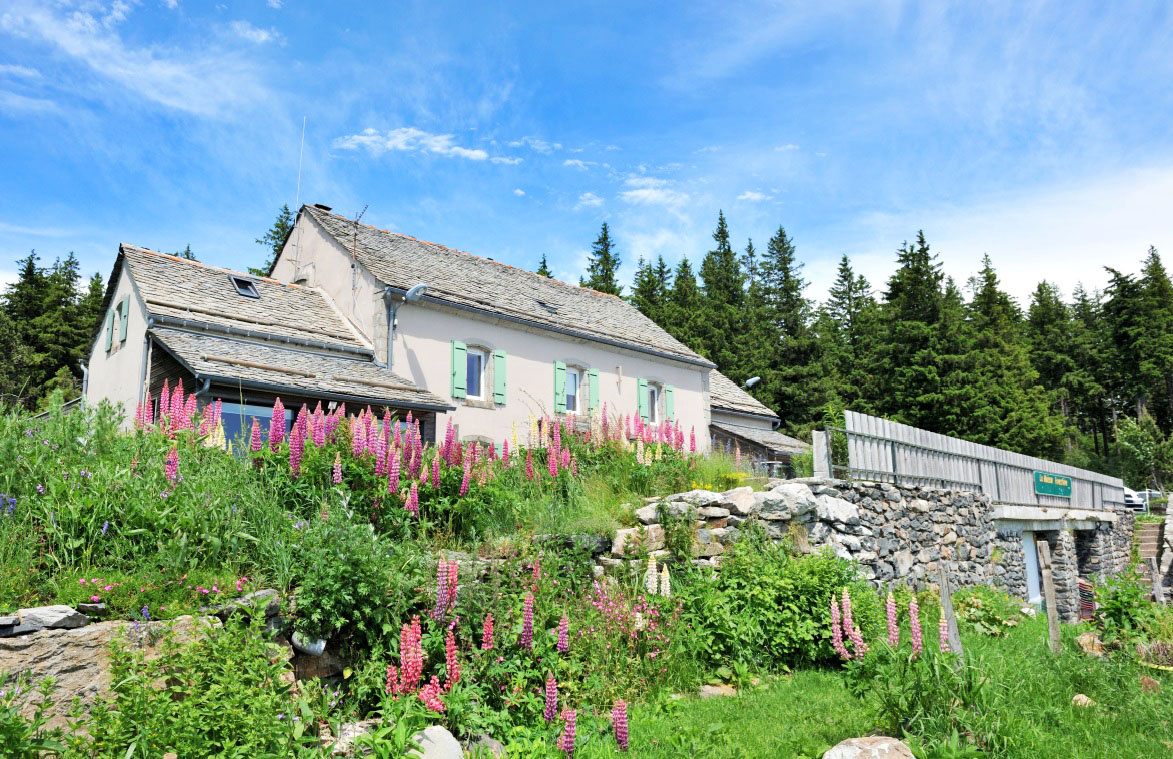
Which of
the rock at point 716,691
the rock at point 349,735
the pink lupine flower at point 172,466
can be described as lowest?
the rock at point 716,691

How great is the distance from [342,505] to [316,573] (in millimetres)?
806

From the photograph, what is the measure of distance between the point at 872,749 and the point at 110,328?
58.7 feet

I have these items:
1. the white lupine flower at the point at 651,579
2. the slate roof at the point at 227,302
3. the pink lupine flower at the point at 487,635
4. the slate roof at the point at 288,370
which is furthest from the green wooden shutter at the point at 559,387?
the pink lupine flower at the point at 487,635

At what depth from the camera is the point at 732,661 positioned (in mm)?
7117

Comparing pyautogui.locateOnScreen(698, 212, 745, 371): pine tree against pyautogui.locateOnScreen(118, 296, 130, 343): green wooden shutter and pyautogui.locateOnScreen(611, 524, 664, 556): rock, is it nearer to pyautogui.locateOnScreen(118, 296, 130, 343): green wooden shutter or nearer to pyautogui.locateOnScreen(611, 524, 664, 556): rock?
pyautogui.locateOnScreen(118, 296, 130, 343): green wooden shutter

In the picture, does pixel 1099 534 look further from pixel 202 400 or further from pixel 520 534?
pixel 202 400

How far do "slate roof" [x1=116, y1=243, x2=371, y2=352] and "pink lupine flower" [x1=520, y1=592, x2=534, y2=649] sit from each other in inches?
432

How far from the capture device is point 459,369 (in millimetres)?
16672

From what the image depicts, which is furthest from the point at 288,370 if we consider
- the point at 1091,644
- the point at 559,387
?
the point at 1091,644

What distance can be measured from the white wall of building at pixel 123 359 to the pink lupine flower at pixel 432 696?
10764 millimetres

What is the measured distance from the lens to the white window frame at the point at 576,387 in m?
19.4

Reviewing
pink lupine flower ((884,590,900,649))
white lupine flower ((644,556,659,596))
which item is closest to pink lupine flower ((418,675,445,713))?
white lupine flower ((644,556,659,596))

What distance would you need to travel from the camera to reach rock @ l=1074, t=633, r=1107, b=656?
6.91 meters

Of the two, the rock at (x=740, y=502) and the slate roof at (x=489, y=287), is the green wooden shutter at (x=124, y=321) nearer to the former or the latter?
the slate roof at (x=489, y=287)
